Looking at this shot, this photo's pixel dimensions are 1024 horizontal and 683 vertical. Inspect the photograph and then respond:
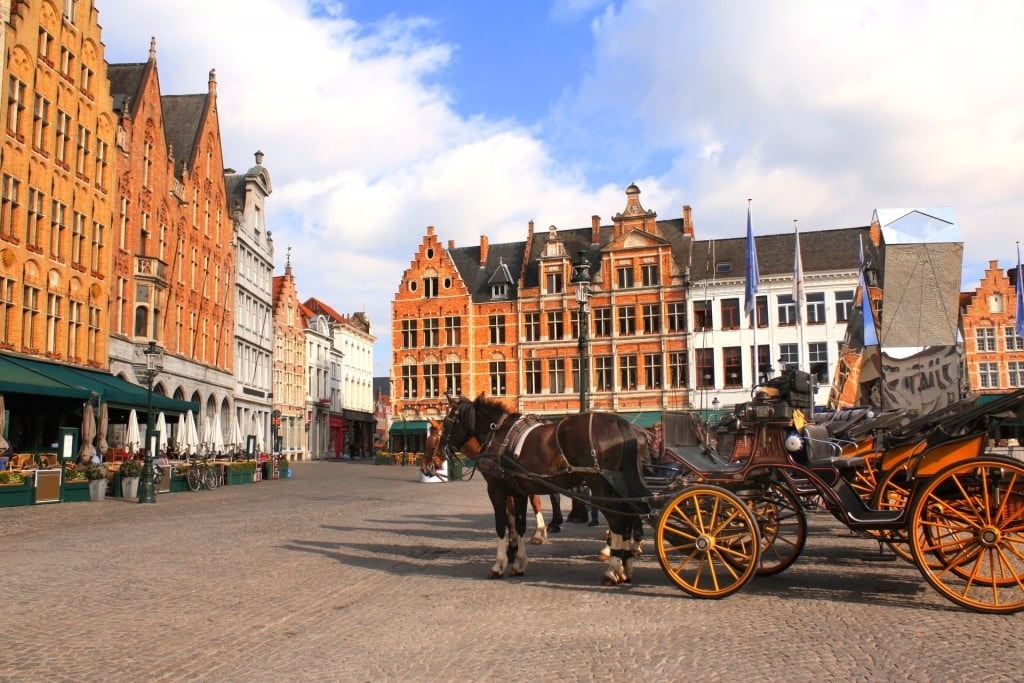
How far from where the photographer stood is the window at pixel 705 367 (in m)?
46.1

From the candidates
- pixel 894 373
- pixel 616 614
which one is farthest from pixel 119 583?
pixel 894 373

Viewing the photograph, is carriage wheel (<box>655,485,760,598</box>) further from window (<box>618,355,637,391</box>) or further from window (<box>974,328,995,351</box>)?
window (<box>974,328,995,351</box>)

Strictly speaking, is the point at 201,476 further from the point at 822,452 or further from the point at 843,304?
the point at 843,304

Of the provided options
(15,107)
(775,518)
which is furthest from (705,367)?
(775,518)

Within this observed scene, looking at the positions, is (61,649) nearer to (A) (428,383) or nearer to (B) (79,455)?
(B) (79,455)

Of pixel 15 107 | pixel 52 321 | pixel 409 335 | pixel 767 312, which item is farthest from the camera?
pixel 409 335

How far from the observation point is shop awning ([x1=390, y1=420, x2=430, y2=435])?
51312mm

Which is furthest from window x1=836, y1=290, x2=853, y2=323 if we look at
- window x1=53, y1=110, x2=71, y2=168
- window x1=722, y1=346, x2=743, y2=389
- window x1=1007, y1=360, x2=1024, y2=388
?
window x1=53, y1=110, x2=71, y2=168

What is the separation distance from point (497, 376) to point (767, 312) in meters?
16.0

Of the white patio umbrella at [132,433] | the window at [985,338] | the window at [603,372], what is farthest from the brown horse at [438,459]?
the window at [985,338]

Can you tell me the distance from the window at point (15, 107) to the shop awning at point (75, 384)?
6.51 meters

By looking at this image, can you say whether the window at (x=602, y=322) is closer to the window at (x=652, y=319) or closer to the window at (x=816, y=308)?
the window at (x=652, y=319)

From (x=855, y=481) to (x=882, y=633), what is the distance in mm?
3380

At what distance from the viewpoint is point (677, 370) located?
155 ft
